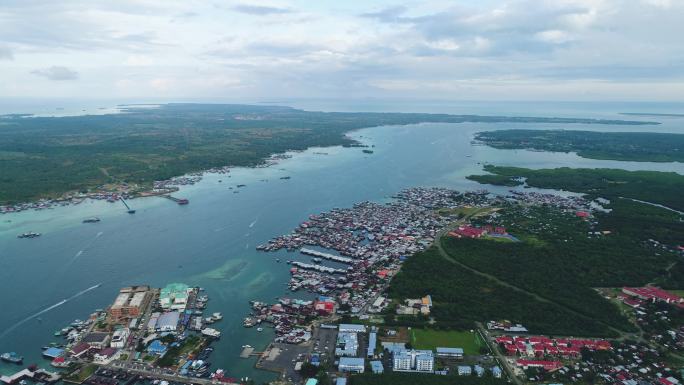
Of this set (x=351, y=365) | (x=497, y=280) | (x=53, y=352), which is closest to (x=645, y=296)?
(x=497, y=280)

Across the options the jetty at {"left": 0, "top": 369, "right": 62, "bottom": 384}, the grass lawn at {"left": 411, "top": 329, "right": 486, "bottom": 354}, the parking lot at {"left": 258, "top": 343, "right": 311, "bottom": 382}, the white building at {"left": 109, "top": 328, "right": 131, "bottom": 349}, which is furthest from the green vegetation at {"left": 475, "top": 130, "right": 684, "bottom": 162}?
the jetty at {"left": 0, "top": 369, "right": 62, "bottom": 384}

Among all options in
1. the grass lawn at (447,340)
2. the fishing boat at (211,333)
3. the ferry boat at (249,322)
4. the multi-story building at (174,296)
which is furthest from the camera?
the multi-story building at (174,296)

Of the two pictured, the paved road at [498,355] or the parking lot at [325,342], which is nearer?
the paved road at [498,355]

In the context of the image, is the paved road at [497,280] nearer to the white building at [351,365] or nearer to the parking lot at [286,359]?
the white building at [351,365]

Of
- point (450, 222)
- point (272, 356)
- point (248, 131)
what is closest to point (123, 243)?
point (272, 356)

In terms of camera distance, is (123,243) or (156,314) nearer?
(156,314)

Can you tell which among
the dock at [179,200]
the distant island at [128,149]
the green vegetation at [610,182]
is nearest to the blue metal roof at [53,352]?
the dock at [179,200]

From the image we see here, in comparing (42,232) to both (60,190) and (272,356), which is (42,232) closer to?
(60,190)
